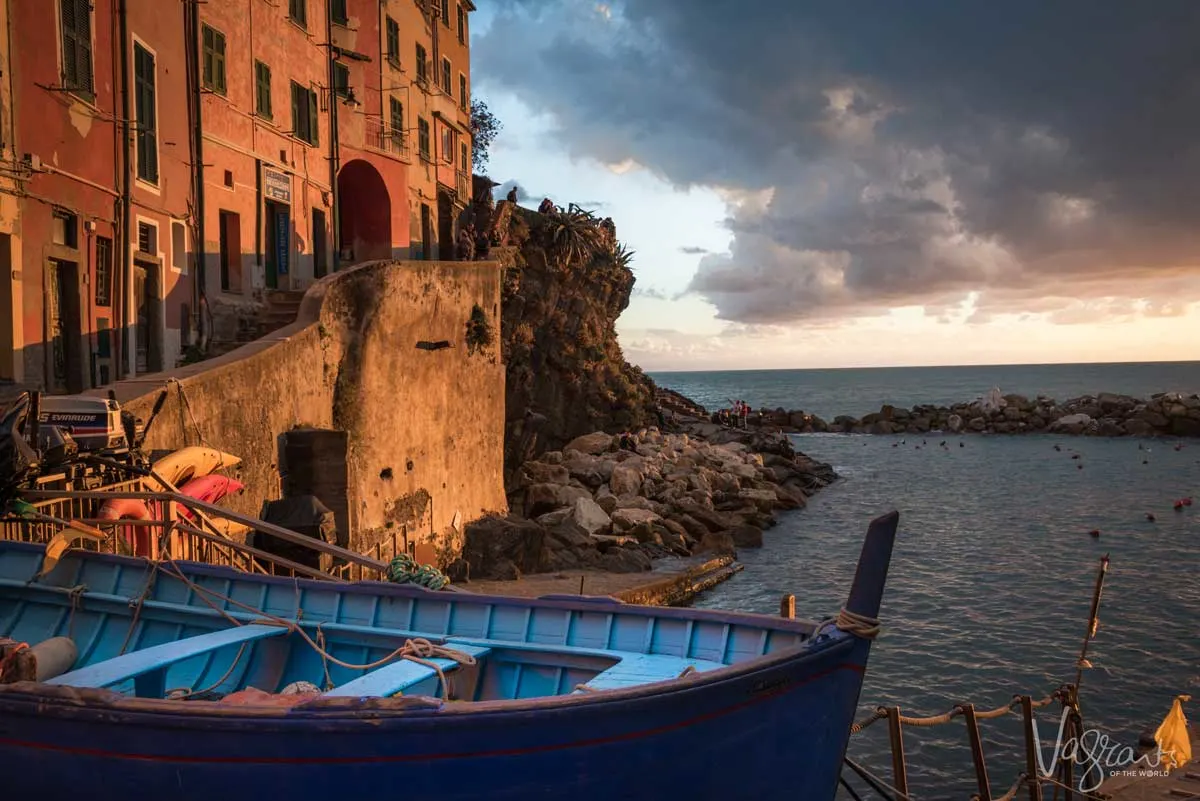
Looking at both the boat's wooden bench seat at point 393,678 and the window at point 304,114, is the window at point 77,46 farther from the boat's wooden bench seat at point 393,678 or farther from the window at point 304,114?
the boat's wooden bench seat at point 393,678

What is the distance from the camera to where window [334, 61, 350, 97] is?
74.5ft

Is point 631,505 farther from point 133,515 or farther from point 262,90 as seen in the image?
point 133,515

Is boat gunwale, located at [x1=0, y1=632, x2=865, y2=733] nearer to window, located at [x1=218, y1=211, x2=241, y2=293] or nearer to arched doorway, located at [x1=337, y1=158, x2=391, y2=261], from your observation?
window, located at [x1=218, y1=211, x2=241, y2=293]

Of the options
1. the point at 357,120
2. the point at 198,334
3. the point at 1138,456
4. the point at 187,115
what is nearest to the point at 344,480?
the point at 198,334

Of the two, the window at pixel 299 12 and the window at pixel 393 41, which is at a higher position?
the window at pixel 393 41

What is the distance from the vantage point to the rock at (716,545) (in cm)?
2525

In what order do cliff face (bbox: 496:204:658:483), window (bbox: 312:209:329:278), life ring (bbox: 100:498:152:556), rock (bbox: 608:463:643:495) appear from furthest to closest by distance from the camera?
cliff face (bbox: 496:204:658:483) < rock (bbox: 608:463:643:495) < window (bbox: 312:209:329:278) < life ring (bbox: 100:498:152:556)

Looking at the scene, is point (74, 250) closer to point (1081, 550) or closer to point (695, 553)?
point (695, 553)

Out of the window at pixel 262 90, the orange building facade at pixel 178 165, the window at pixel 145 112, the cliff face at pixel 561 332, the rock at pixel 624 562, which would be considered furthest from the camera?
the cliff face at pixel 561 332

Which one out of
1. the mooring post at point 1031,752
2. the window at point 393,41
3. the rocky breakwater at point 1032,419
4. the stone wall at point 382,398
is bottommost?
the mooring post at point 1031,752

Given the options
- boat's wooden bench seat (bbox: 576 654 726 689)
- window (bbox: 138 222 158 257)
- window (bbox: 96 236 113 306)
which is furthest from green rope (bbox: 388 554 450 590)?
window (bbox: 138 222 158 257)

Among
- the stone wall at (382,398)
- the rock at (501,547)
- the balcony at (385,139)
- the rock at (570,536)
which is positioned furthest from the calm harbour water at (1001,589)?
the balcony at (385,139)

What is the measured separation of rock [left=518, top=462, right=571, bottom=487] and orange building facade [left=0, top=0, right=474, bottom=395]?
9100 mm

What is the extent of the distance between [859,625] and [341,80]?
21.3m
